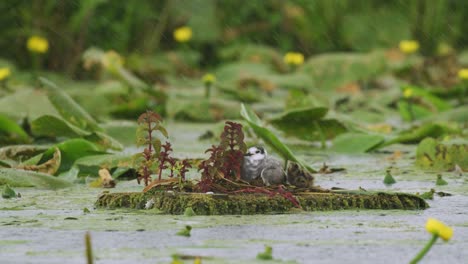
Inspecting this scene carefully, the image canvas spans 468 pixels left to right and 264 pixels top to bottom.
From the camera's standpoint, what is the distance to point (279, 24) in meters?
10.3

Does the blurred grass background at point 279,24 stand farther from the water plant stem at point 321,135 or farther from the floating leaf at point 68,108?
the floating leaf at point 68,108

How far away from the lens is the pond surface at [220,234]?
2.42 metres

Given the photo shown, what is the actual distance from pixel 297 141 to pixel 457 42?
18.8 feet

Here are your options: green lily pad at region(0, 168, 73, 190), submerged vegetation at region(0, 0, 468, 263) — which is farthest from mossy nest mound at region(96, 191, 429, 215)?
green lily pad at region(0, 168, 73, 190)

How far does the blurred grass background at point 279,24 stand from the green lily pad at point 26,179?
5561mm

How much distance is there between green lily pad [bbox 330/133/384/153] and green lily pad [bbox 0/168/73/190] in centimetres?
158

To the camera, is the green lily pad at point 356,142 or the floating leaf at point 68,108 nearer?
the floating leaf at point 68,108

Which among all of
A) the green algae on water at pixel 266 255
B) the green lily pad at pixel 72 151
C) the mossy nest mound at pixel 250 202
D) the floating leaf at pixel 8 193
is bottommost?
the green algae on water at pixel 266 255

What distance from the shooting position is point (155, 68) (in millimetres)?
9008

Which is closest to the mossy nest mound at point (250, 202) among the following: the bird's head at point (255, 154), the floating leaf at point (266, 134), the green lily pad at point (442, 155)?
the bird's head at point (255, 154)

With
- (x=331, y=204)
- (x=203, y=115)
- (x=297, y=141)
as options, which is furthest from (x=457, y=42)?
(x=331, y=204)

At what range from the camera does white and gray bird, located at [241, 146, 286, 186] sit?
3.15 metres

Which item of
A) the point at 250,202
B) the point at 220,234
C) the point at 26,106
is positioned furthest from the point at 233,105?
the point at 220,234

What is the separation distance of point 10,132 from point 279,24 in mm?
5745
